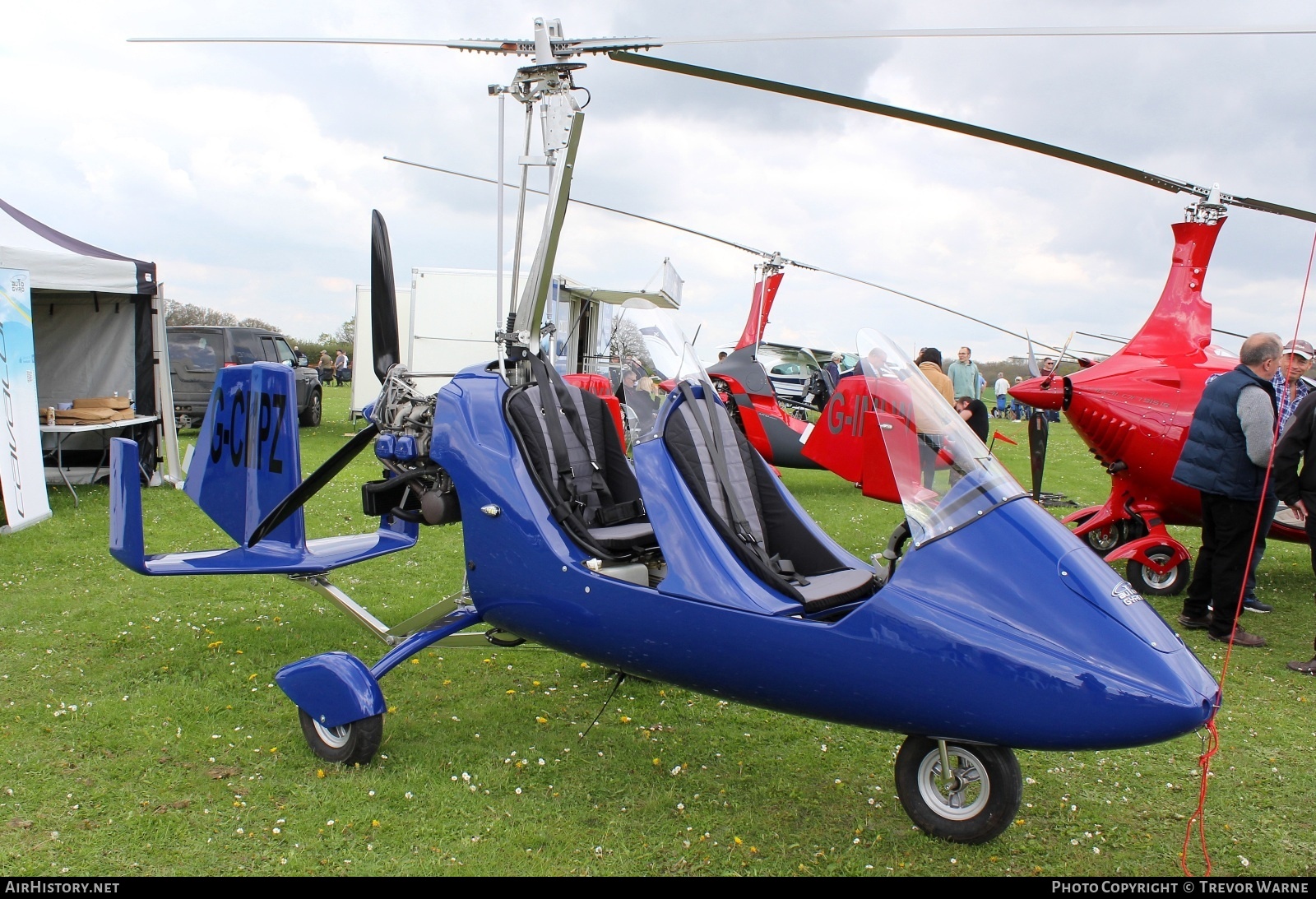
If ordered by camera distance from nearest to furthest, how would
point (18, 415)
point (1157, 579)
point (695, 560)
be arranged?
point (695, 560) → point (1157, 579) → point (18, 415)

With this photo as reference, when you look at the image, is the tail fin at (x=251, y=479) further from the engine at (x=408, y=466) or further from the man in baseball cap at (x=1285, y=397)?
the man in baseball cap at (x=1285, y=397)

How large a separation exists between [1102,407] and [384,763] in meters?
6.21

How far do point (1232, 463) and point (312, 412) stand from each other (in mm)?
16570

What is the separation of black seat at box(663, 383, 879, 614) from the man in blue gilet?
3310 mm

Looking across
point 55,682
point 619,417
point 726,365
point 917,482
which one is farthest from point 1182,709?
point 726,365

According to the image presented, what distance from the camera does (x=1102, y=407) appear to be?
7301mm

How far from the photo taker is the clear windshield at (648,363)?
369 cm

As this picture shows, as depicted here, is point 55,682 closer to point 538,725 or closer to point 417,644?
point 417,644

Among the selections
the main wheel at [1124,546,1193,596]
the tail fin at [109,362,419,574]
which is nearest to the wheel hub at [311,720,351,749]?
the tail fin at [109,362,419,574]

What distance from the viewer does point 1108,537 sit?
7832mm

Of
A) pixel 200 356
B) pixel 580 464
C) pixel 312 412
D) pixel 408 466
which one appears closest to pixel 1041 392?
pixel 580 464

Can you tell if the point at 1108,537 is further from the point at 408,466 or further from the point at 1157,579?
the point at 408,466

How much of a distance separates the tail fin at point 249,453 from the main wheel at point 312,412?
45.7ft

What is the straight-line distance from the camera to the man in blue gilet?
17.9 feet
